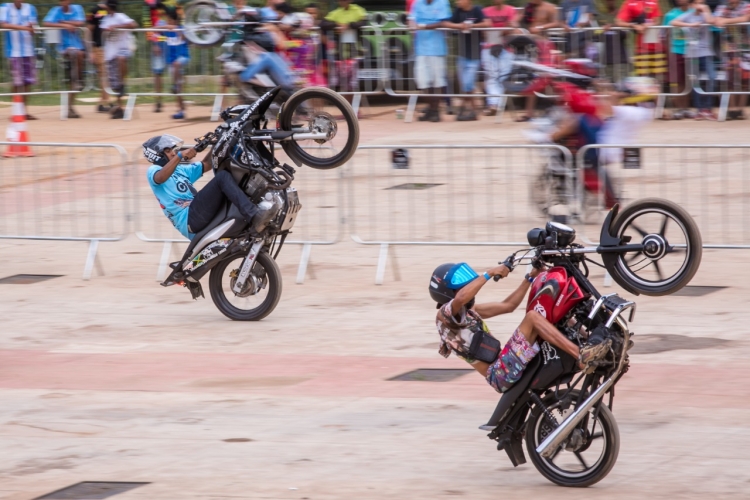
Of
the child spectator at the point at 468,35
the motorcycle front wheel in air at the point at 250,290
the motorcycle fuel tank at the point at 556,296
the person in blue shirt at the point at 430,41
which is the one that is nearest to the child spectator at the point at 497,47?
the child spectator at the point at 468,35

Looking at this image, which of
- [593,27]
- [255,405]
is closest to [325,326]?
[255,405]

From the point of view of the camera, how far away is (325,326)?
10.6 m

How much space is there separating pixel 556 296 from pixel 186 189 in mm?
5669

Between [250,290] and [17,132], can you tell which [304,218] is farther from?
[17,132]

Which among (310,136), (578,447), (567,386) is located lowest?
(578,447)

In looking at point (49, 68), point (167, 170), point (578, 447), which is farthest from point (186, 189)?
point (49, 68)

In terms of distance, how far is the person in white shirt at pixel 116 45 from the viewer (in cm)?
2144

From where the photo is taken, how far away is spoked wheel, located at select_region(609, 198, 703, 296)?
8.41 metres

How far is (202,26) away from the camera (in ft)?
67.6

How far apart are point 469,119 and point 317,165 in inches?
387

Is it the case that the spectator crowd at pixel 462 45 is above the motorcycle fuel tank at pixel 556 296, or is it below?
above

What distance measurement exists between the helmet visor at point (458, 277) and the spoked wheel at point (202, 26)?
47.0 feet

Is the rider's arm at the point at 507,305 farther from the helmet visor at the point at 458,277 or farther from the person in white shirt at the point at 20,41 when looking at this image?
the person in white shirt at the point at 20,41

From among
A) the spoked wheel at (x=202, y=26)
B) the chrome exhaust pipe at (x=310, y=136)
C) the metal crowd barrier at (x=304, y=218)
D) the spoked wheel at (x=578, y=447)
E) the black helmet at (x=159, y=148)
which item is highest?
the spoked wheel at (x=202, y=26)
